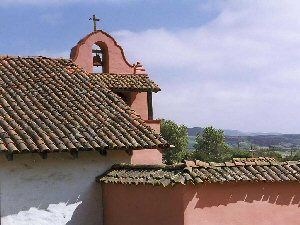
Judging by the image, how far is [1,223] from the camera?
10.4 meters

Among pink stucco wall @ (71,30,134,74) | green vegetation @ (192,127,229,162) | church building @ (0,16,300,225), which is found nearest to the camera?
church building @ (0,16,300,225)

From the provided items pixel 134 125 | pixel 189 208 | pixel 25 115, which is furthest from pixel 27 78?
pixel 189 208

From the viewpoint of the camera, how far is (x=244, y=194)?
1021 centimetres

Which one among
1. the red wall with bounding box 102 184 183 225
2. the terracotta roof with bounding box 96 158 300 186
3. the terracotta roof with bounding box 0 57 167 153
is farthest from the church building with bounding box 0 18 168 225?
the terracotta roof with bounding box 96 158 300 186

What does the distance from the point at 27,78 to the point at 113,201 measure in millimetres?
5033

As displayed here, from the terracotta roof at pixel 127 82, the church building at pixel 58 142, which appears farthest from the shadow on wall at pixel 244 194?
the terracotta roof at pixel 127 82

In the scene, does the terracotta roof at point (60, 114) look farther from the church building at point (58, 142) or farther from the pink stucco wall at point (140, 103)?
the pink stucco wall at point (140, 103)

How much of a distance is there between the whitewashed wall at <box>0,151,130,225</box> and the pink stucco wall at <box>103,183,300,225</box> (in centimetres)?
90

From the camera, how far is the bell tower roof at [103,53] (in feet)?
58.6

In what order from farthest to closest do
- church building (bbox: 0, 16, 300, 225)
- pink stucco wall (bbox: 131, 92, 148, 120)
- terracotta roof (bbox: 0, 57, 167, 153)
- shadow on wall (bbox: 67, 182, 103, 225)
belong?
pink stucco wall (bbox: 131, 92, 148, 120)
shadow on wall (bbox: 67, 182, 103, 225)
terracotta roof (bbox: 0, 57, 167, 153)
church building (bbox: 0, 16, 300, 225)

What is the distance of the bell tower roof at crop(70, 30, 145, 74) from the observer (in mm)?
17875

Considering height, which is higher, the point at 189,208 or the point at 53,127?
the point at 53,127

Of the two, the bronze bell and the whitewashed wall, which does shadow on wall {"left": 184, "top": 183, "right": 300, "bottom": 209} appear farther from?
the bronze bell

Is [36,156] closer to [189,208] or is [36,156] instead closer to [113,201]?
[113,201]
